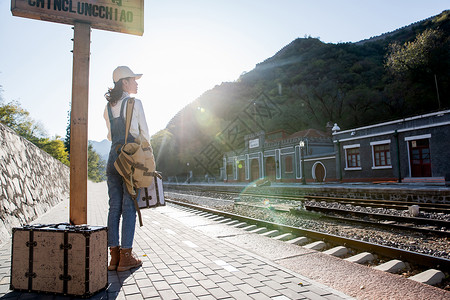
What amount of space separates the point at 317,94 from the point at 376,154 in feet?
148

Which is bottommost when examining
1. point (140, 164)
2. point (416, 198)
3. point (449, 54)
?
point (416, 198)

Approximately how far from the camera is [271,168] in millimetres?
38250

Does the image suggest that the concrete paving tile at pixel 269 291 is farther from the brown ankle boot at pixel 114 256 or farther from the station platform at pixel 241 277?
the brown ankle boot at pixel 114 256

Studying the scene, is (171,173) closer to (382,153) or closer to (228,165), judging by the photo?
(228,165)

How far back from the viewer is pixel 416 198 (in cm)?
1358

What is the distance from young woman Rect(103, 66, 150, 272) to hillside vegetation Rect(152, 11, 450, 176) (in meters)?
27.2

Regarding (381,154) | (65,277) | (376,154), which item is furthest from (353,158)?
(65,277)

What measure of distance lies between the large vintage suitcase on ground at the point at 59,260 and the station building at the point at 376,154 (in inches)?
892

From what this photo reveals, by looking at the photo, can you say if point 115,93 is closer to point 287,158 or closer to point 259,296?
point 259,296

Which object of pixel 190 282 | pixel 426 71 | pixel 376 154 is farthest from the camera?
pixel 426 71

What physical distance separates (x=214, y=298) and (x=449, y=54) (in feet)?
195

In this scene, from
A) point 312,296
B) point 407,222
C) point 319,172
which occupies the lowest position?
point 407,222

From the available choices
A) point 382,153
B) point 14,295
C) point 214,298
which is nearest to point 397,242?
point 214,298

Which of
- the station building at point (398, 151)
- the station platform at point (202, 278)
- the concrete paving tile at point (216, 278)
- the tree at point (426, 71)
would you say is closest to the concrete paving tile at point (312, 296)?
the station platform at point (202, 278)
